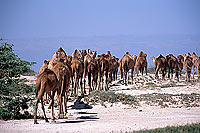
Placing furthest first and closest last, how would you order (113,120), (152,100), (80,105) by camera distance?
(152,100), (80,105), (113,120)

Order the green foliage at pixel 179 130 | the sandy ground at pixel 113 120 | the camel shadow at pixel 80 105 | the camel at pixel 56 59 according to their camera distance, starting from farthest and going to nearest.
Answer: the camel shadow at pixel 80 105 → the camel at pixel 56 59 → the sandy ground at pixel 113 120 → the green foliage at pixel 179 130

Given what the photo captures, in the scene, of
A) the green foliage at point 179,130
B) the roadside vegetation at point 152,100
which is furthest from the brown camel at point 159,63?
the green foliage at point 179,130

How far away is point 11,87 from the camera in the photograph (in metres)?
15.9

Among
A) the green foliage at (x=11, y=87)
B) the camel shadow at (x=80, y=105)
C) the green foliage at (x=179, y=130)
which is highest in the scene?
the green foliage at (x=11, y=87)

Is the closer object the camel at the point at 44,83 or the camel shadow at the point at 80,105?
the camel at the point at 44,83

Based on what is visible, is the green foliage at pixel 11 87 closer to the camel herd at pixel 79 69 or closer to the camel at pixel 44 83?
the camel herd at pixel 79 69

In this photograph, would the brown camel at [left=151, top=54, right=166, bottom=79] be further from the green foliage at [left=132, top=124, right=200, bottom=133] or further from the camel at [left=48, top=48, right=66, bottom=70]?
the green foliage at [left=132, top=124, right=200, bottom=133]

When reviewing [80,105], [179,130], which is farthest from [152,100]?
[179,130]

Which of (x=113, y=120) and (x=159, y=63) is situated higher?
(x=159, y=63)

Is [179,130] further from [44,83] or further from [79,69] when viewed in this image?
[79,69]

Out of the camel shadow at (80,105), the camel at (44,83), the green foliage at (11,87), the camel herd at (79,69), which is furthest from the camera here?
the camel shadow at (80,105)

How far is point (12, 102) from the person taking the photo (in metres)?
15.5

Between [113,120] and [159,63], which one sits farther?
[159,63]

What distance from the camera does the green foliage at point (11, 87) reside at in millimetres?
15447
